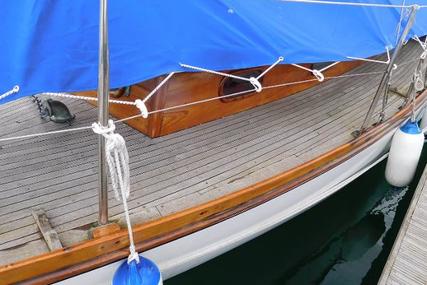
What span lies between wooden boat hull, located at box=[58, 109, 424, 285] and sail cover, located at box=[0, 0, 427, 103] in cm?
120

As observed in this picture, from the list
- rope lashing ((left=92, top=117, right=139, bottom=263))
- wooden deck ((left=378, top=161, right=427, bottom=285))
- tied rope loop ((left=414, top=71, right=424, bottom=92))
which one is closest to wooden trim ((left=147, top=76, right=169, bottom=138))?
rope lashing ((left=92, top=117, right=139, bottom=263))

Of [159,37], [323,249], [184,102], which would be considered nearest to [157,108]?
[184,102]

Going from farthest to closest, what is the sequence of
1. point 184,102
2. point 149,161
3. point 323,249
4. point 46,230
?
point 323,249 → point 184,102 → point 149,161 → point 46,230

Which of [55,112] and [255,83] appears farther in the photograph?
[55,112]

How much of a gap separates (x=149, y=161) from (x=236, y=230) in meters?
0.93

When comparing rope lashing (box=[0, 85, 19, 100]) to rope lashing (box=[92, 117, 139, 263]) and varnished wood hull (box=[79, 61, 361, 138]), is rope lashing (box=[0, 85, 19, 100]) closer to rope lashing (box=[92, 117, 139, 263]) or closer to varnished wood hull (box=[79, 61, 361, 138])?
rope lashing (box=[92, 117, 139, 263])

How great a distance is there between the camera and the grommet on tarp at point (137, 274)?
2.39 metres

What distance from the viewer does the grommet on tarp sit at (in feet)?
7.84

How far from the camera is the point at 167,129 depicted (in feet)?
12.2

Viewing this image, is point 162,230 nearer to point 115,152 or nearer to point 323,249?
point 115,152

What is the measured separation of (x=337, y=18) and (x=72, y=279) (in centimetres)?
280

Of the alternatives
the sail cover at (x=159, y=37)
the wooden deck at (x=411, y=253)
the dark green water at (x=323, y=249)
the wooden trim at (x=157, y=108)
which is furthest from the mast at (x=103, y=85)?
the wooden deck at (x=411, y=253)

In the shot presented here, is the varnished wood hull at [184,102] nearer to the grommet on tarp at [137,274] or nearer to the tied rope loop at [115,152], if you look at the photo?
the tied rope loop at [115,152]

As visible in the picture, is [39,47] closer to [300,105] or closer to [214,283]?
[214,283]
